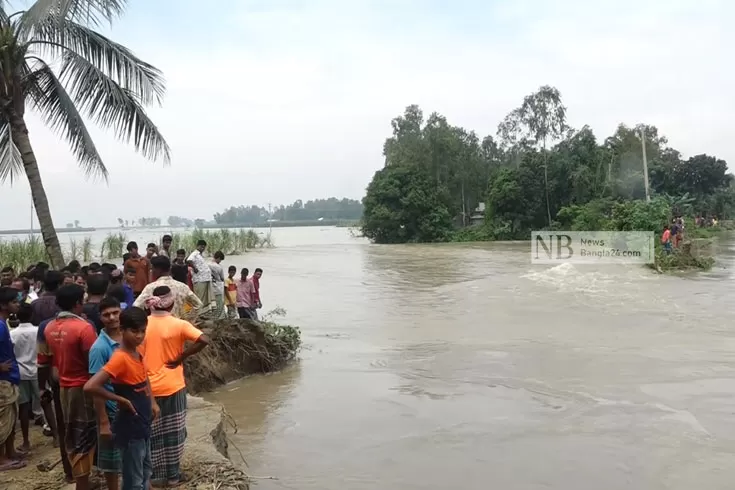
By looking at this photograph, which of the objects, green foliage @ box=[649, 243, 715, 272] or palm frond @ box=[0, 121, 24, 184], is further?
green foliage @ box=[649, 243, 715, 272]

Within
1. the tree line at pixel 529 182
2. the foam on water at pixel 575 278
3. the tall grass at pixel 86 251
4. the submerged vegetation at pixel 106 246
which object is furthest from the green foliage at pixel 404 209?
the tall grass at pixel 86 251

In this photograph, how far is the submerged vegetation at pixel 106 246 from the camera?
1723 cm

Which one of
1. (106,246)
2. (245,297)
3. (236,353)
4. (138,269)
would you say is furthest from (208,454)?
(106,246)

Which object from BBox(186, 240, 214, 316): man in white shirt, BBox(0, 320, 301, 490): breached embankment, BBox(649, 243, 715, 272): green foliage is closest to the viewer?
BBox(0, 320, 301, 490): breached embankment

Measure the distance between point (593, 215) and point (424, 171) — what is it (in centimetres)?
1496

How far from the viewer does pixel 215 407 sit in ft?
18.8

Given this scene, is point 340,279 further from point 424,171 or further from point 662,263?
point 424,171

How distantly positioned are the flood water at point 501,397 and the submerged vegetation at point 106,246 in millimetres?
7207

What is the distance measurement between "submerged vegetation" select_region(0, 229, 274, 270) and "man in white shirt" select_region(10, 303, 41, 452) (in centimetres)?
885

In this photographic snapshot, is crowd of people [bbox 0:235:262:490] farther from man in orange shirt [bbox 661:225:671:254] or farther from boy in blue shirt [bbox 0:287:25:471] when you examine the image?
man in orange shirt [bbox 661:225:671:254]

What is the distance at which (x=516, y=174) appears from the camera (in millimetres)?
45375

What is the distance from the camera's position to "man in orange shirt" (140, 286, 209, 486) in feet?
12.8

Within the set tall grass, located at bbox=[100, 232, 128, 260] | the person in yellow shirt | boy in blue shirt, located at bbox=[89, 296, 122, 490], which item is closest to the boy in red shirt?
boy in blue shirt, located at bbox=[89, 296, 122, 490]

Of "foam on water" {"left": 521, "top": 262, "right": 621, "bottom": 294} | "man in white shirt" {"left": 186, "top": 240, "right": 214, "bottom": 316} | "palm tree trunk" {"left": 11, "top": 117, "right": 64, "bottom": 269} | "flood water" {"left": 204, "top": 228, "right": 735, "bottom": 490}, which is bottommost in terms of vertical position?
"flood water" {"left": 204, "top": 228, "right": 735, "bottom": 490}
